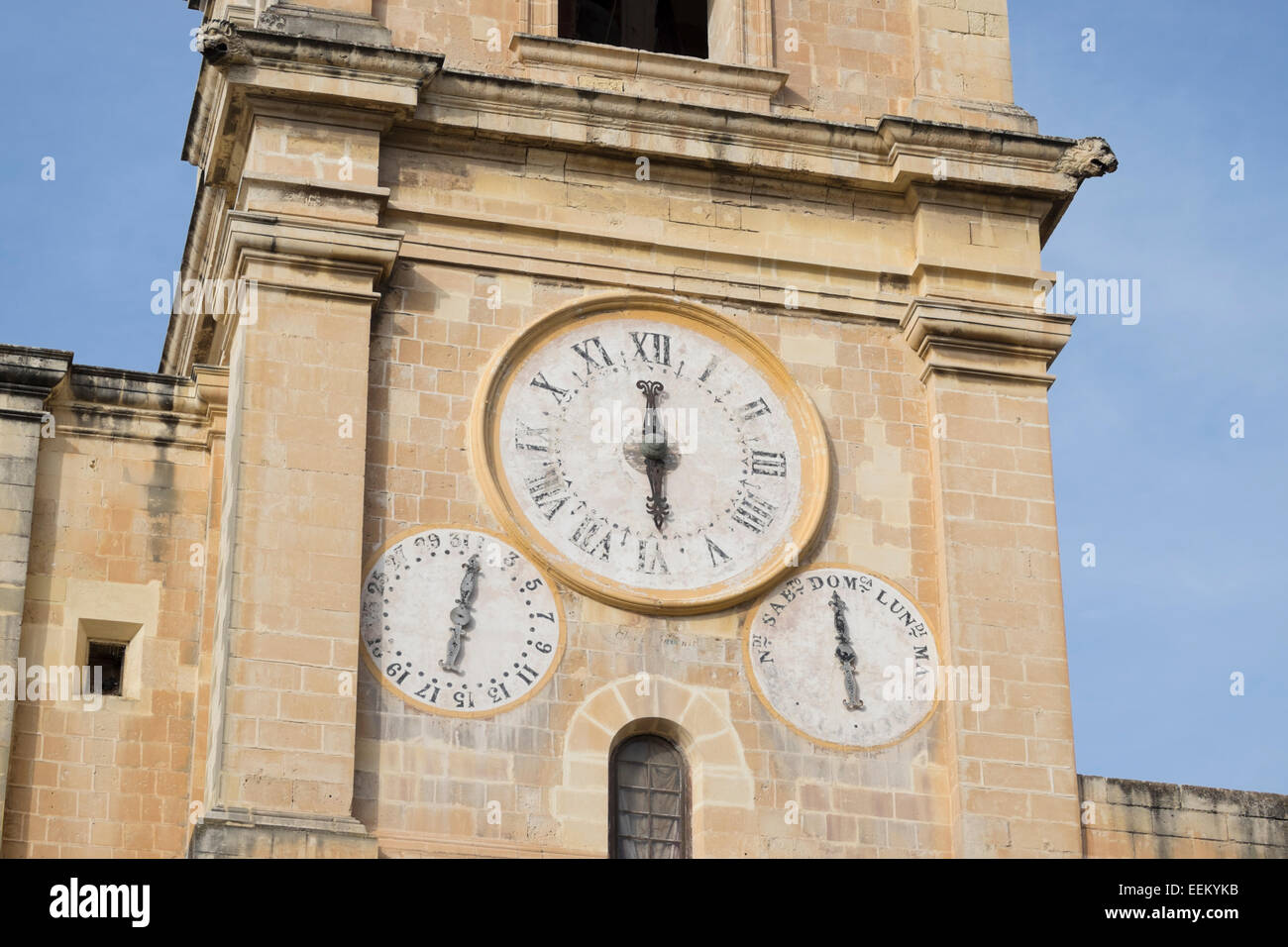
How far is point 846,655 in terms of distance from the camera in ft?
85.3

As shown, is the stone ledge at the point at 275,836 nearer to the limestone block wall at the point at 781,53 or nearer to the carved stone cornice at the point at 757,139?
the carved stone cornice at the point at 757,139

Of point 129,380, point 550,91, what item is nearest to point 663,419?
point 550,91

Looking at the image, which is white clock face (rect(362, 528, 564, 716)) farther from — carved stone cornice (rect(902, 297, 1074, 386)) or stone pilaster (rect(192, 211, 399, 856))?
carved stone cornice (rect(902, 297, 1074, 386))

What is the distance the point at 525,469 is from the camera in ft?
85.8

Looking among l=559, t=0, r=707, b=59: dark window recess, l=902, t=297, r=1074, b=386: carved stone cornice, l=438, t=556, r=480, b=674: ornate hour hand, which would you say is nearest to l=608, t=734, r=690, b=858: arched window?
l=438, t=556, r=480, b=674: ornate hour hand

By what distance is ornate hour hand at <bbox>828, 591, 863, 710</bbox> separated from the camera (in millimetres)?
25859

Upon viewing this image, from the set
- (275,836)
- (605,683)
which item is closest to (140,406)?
(605,683)

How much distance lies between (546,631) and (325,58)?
4.99 m

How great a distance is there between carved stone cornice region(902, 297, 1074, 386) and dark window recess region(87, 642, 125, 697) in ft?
22.7

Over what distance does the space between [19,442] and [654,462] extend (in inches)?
209

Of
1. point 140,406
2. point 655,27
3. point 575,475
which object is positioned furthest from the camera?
point 655,27

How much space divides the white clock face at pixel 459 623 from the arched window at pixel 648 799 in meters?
0.93

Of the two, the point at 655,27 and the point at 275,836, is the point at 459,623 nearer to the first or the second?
the point at 275,836
